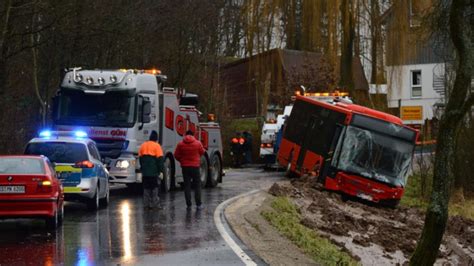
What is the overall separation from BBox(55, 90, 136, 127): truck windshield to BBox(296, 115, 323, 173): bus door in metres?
6.49

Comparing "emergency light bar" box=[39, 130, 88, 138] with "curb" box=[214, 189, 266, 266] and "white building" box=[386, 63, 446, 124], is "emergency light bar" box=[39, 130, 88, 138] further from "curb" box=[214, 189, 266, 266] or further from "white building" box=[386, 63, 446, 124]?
"white building" box=[386, 63, 446, 124]

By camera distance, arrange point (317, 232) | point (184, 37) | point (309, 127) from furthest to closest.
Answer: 1. point (184, 37)
2. point (309, 127)
3. point (317, 232)

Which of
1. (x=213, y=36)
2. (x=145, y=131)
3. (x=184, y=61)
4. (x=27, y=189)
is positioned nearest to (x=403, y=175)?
(x=145, y=131)

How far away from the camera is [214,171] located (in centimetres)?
2875

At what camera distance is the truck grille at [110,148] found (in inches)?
906

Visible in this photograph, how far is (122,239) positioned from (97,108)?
9.52 meters

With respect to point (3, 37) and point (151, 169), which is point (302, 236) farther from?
point (3, 37)

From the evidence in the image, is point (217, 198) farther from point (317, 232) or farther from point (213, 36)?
point (213, 36)

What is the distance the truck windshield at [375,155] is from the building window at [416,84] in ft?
112

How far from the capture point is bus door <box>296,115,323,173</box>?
88.9 ft

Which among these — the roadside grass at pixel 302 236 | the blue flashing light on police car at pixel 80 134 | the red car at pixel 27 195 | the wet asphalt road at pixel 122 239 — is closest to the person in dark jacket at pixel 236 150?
the blue flashing light on police car at pixel 80 134

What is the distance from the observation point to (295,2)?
1308 inches

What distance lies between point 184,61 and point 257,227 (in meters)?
26.3

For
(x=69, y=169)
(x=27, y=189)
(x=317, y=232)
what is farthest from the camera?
(x=69, y=169)
